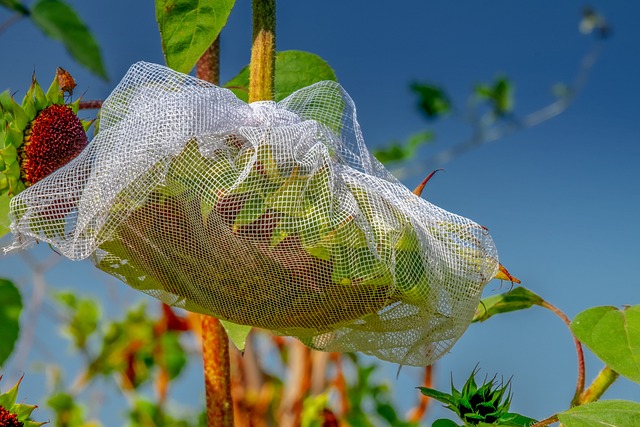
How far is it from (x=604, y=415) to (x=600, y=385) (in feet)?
0.69

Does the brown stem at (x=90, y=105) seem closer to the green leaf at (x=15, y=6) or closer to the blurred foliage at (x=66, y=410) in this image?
the green leaf at (x=15, y=6)

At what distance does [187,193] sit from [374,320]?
0.53 ft

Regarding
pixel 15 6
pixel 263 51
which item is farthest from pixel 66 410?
pixel 263 51

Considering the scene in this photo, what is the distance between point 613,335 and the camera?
2.25ft

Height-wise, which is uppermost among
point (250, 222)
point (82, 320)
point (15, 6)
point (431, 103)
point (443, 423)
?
point (431, 103)

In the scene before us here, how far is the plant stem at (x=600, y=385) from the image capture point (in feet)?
2.49

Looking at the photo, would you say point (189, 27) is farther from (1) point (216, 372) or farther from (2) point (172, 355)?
(2) point (172, 355)

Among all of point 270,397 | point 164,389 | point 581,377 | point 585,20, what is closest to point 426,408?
point 270,397

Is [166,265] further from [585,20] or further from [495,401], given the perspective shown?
[585,20]

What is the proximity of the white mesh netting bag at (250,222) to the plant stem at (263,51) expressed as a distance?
46 millimetres

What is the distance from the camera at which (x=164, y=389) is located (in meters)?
1.56

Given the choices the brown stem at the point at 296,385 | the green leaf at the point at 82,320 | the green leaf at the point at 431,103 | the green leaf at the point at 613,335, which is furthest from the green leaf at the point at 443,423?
the green leaf at the point at 431,103

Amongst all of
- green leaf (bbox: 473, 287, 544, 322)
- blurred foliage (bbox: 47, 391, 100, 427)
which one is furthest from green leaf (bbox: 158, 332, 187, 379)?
green leaf (bbox: 473, 287, 544, 322)

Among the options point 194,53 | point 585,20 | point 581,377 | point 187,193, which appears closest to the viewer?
point 187,193
